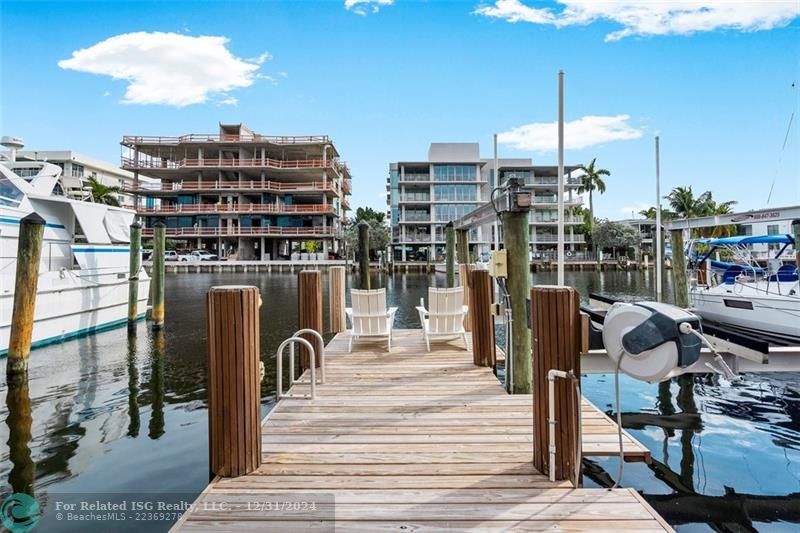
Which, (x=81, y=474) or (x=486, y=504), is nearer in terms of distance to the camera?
(x=486, y=504)

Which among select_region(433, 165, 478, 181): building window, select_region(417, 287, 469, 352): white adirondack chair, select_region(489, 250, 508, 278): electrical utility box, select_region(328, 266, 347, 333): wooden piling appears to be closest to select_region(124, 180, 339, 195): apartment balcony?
select_region(433, 165, 478, 181): building window

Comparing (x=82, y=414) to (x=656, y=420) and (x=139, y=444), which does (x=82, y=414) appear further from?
(x=656, y=420)

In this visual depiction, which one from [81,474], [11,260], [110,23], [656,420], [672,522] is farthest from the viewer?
[110,23]

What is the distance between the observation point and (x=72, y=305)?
1117cm

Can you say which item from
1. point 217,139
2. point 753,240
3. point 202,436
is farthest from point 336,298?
point 217,139

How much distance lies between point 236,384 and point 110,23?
57.4ft

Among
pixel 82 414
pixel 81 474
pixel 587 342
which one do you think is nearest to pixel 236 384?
pixel 587 342

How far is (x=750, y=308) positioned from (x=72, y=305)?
17708 millimetres

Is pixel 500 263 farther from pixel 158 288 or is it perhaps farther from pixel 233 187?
pixel 233 187

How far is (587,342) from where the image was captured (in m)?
2.66

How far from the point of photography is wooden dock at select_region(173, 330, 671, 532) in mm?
2242

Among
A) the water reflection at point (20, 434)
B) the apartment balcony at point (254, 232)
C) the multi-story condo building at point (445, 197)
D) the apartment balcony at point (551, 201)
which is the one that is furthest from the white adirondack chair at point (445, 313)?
the apartment balcony at point (551, 201)

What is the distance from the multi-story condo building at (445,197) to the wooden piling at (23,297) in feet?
150

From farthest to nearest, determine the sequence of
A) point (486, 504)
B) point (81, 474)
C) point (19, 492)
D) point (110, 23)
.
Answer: point (110, 23), point (81, 474), point (19, 492), point (486, 504)
